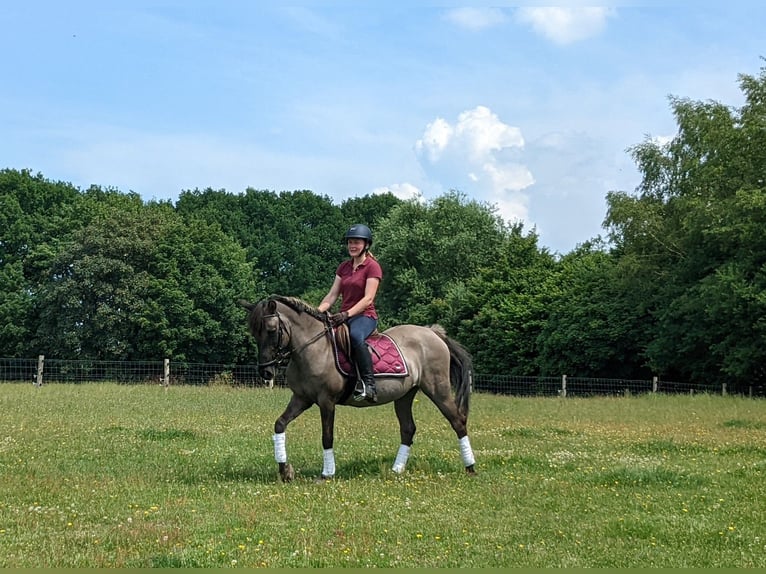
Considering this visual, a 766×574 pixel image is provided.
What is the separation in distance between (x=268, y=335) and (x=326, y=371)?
0.97 metres

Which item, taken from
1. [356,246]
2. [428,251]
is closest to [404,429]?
[356,246]

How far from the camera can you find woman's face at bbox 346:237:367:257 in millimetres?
10594

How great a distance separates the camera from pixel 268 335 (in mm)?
9773

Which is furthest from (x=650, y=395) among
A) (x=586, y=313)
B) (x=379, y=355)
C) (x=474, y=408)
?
(x=379, y=355)

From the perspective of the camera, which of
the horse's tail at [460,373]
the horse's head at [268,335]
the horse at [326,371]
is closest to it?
the horse's head at [268,335]

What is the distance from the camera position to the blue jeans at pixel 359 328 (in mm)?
10281

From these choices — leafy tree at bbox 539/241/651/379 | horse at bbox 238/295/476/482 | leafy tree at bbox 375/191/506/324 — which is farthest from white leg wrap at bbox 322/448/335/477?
leafy tree at bbox 375/191/506/324

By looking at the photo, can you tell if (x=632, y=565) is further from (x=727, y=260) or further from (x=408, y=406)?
(x=727, y=260)

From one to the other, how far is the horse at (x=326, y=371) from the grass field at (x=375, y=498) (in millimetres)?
541

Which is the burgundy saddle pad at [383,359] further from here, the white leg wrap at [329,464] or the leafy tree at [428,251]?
the leafy tree at [428,251]

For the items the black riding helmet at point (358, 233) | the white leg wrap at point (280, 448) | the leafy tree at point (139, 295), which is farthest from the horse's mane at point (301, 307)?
the leafy tree at point (139, 295)

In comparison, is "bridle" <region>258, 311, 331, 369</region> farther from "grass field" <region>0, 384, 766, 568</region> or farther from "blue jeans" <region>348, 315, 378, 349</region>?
"grass field" <region>0, 384, 766, 568</region>

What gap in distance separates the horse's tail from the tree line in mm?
27452

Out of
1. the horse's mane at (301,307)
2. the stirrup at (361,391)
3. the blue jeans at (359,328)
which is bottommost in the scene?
the stirrup at (361,391)
